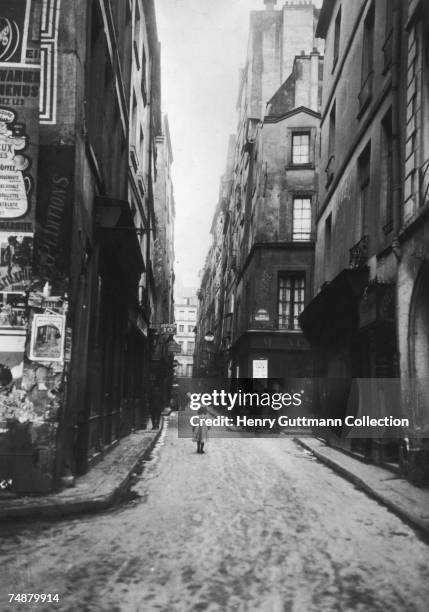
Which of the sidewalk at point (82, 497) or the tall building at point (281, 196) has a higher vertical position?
the tall building at point (281, 196)

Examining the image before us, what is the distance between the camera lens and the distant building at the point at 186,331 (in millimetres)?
100412

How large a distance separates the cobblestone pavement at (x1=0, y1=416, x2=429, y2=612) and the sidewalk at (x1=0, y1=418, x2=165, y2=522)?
11.7 inches

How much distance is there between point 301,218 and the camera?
29312 millimetres

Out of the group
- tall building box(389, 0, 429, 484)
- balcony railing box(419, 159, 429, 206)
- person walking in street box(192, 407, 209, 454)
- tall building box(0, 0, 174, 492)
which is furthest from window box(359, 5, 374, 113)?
person walking in street box(192, 407, 209, 454)

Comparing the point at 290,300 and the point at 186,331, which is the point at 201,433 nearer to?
the point at 290,300

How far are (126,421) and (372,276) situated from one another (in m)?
Answer: 8.79

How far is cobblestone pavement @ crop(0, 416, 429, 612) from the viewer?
15.9 feet

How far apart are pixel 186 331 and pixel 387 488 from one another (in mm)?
103373

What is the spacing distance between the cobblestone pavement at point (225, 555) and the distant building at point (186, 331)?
293 ft

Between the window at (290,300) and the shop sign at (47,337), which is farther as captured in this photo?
the window at (290,300)

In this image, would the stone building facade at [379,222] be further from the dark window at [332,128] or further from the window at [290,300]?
the window at [290,300]

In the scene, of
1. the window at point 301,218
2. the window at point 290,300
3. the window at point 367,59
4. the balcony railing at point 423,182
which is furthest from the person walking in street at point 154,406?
the balcony railing at point 423,182

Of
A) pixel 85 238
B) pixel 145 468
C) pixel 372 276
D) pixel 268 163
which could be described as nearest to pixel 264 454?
pixel 145 468

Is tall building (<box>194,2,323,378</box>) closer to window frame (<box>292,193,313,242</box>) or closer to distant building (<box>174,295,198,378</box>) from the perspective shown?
window frame (<box>292,193,313,242</box>)
